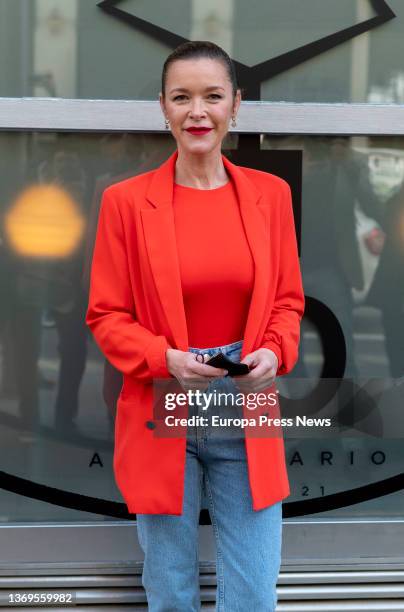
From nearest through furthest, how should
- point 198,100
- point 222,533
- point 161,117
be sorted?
point 198,100, point 222,533, point 161,117

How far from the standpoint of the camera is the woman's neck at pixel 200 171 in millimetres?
2229

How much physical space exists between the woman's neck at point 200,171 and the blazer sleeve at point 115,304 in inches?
7.1

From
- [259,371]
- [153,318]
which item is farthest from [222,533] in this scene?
[153,318]

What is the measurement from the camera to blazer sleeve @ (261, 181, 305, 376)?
223 cm

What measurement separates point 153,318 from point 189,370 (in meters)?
0.20

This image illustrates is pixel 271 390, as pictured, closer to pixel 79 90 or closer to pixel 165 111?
pixel 165 111

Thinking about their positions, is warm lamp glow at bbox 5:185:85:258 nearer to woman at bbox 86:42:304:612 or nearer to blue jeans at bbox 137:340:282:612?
woman at bbox 86:42:304:612

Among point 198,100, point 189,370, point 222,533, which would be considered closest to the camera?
point 189,370

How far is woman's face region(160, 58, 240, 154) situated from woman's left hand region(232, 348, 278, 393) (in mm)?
489

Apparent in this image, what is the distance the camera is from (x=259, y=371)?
6.83 feet

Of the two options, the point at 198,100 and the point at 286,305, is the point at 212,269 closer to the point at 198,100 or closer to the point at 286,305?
the point at 286,305

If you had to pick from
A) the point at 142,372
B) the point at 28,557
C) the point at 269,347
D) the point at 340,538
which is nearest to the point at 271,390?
the point at 269,347

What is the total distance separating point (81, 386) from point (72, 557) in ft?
1.76

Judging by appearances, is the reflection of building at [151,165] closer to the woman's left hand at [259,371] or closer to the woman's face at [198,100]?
the woman's face at [198,100]
